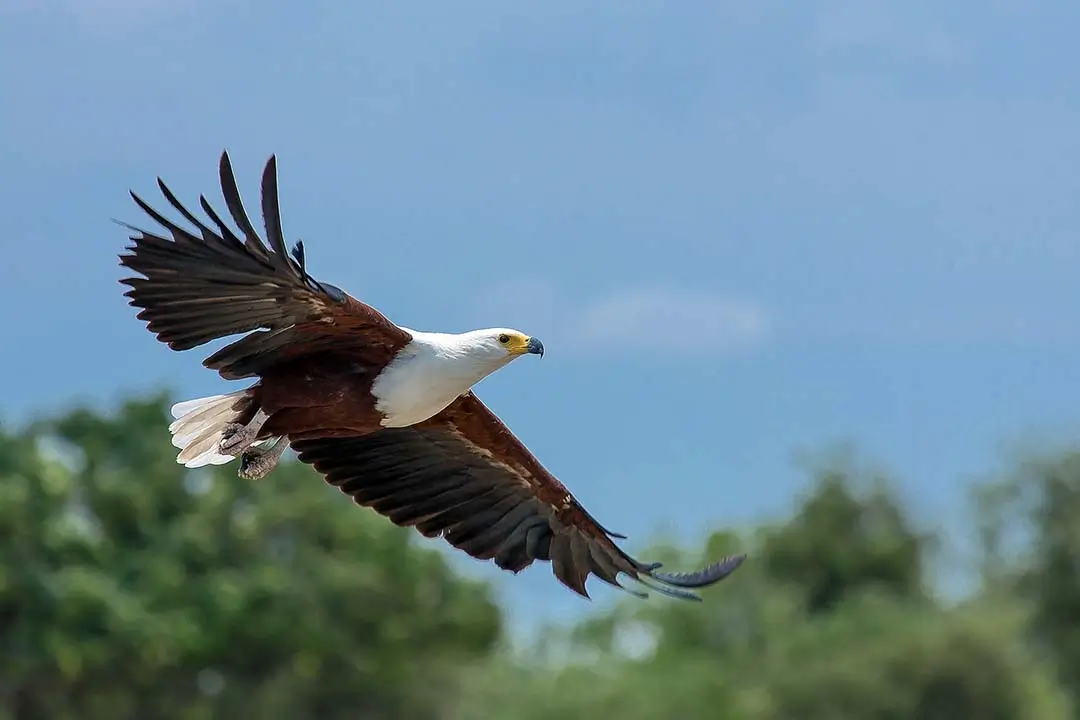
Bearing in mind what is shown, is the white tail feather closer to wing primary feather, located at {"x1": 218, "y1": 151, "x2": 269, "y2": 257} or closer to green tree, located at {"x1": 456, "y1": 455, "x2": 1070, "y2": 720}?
wing primary feather, located at {"x1": 218, "y1": 151, "x2": 269, "y2": 257}

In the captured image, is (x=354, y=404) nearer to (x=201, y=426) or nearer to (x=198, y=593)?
(x=201, y=426)

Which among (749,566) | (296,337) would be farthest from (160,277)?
(749,566)

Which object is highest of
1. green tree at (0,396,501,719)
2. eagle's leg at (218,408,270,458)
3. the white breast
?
green tree at (0,396,501,719)

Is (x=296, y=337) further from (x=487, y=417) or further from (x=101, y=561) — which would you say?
(x=101, y=561)

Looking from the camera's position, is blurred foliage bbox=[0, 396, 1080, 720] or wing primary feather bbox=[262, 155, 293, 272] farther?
blurred foliage bbox=[0, 396, 1080, 720]

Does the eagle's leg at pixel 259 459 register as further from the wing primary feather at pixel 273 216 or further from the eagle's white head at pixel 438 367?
the wing primary feather at pixel 273 216

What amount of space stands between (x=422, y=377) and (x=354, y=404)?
383 mm

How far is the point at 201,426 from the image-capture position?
10.5 metres

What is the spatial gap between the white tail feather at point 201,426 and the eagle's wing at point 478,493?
0.81m

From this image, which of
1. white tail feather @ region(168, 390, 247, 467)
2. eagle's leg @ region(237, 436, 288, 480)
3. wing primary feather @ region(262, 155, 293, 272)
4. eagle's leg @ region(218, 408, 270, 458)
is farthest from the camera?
eagle's leg @ region(237, 436, 288, 480)

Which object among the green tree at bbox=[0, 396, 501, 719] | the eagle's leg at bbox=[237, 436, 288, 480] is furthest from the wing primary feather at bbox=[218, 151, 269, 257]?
the green tree at bbox=[0, 396, 501, 719]

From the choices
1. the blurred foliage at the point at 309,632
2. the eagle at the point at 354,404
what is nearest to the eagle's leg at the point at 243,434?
the eagle at the point at 354,404

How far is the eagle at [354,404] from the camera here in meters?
9.18

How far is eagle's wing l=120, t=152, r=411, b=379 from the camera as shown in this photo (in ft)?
29.6
